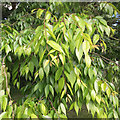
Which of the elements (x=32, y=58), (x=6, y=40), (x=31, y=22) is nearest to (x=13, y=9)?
(x=31, y=22)

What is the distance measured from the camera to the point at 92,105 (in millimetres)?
488

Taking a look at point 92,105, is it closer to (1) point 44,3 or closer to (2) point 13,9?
(1) point 44,3

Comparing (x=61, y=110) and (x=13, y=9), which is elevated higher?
(x=13, y=9)

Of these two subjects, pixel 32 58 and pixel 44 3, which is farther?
pixel 44 3

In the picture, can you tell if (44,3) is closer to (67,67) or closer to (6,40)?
(6,40)

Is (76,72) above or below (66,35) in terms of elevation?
below

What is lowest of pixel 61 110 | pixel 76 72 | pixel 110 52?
pixel 61 110

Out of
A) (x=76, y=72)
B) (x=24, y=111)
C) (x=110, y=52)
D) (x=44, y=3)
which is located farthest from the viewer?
(x=110, y=52)

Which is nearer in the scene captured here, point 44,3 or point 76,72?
point 76,72

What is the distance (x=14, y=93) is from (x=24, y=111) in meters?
0.37

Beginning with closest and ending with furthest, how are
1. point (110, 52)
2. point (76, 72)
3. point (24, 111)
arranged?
point (24, 111) < point (76, 72) < point (110, 52)

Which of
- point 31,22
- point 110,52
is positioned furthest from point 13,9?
point 110,52

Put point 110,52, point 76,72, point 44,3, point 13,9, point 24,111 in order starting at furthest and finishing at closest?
1. point 110,52
2. point 13,9
3. point 44,3
4. point 76,72
5. point 24,111

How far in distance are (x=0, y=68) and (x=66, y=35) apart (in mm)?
242
